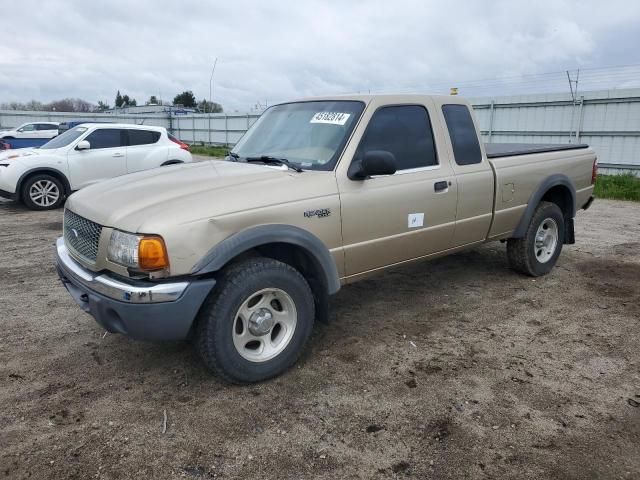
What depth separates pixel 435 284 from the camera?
17.8ft

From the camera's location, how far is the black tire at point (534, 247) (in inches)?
212

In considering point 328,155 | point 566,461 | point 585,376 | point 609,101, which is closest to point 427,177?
point 328,155

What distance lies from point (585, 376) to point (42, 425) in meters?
3.44

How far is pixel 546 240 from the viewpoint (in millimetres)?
5688

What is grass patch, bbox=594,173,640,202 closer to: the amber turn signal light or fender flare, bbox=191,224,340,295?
fender flare, bbox=191,224,340,295

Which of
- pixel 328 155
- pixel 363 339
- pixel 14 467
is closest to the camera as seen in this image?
pixel 14 467

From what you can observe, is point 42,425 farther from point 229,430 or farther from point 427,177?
point 427,177

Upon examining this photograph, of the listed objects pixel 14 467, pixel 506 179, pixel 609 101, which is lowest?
pixel 14 467

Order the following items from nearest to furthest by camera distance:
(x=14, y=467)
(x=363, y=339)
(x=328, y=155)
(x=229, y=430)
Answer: (x=14, y=467)
(x=229, y=430)
(x=328, y=155)
(x=363, y=339)

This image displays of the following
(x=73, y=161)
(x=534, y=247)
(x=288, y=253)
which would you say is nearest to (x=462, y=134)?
(x=534, y=247)

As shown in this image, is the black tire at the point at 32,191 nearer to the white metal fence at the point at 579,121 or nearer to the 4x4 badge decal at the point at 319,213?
the 4x4 badge decal at the point at 319,213

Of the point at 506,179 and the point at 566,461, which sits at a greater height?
the point at 506,179

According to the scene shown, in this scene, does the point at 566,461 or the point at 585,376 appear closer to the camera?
the point at 566,461

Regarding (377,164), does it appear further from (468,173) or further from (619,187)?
(619,187)
